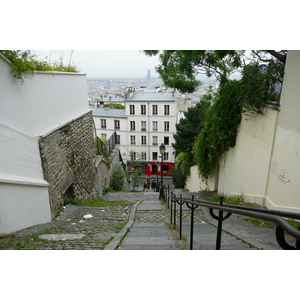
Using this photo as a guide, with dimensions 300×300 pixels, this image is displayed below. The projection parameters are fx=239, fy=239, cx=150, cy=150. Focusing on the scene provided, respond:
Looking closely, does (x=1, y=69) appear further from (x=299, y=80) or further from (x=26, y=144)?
(x=299, y=80)

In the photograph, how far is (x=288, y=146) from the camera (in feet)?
16.2

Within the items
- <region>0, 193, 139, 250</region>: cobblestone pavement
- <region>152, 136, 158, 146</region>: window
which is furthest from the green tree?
<region>152, 136, 158, 146</region>: window

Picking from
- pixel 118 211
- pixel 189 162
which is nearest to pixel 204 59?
pixel 118 211

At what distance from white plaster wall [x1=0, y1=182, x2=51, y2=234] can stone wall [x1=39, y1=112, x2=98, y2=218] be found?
32 cm

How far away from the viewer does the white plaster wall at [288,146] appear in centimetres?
468

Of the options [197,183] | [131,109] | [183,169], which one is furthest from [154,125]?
[197,183]

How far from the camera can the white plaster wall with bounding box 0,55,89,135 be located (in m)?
4.27

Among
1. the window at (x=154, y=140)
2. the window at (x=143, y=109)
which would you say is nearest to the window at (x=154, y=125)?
the window at (x=154, y=140)

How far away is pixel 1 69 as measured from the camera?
13.4 feet

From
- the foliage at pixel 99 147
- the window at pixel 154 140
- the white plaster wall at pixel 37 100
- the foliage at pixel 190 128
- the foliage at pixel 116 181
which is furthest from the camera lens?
the window at pixel 154 140

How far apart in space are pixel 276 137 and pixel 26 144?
17.7ft

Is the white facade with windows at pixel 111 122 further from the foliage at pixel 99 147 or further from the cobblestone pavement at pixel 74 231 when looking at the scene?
the cobblestone pavement at pixel 74 231

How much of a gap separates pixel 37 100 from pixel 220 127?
550 centimetres

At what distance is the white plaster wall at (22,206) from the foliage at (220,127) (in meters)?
5.52
